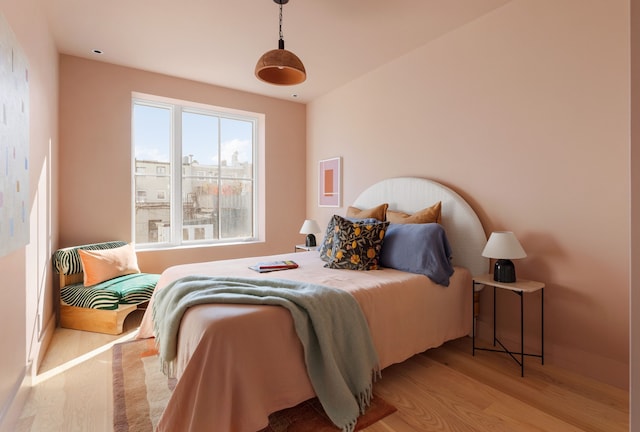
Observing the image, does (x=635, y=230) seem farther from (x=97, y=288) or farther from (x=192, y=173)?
(x=192, y=173)

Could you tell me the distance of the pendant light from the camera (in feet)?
7.38

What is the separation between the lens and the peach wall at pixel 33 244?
1.69 metres

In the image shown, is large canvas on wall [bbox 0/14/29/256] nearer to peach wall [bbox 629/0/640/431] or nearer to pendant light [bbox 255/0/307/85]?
pendant light [bbox 255/0/307/85]

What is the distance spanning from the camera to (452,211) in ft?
9.38

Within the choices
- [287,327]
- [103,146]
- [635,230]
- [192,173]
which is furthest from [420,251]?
[103,146]

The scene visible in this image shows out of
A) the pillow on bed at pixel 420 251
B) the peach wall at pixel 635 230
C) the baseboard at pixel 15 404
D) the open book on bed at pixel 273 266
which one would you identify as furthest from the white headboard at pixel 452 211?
the baseboard at pixel 15 404

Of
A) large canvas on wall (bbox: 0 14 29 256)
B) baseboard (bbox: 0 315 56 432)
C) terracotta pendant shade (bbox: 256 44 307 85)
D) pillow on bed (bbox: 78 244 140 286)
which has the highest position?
terracotta pendant shade (bbox: 256 44 307 85)

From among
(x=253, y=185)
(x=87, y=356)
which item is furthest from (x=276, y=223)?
(x=87, y=356)

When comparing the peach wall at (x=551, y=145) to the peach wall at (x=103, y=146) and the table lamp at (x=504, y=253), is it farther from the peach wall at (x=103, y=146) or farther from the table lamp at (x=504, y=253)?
the peach wall at (x=103, y=146)

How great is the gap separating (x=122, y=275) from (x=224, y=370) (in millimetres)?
2384

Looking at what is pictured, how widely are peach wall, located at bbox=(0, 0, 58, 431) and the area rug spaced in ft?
1.57

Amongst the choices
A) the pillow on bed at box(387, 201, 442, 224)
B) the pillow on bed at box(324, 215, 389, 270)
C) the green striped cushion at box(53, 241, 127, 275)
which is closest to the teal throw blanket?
the pillow on bed at box(324, 215, 389, 270)

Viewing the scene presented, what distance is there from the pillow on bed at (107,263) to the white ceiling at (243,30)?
191 cm

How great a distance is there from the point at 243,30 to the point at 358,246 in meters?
2.05
